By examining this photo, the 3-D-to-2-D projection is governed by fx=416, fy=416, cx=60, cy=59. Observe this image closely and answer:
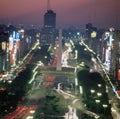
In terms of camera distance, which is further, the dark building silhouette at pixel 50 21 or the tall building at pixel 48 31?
the dark building silhouette at pixel 50 21

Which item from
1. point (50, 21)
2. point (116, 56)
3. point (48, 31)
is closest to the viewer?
point (116, 56)

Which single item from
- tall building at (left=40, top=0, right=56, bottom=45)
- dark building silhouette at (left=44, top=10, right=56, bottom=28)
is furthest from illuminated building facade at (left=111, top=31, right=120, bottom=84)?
dark building silhouette at (left=44, top=10, right=56, bottom=28)

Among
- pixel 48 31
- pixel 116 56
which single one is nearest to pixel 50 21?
pixel 48 31

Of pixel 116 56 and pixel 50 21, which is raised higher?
pixel 50 21

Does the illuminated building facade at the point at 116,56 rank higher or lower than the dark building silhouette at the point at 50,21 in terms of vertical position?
lower

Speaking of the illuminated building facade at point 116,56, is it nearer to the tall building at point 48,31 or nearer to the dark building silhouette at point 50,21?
the tall building at point 48,31

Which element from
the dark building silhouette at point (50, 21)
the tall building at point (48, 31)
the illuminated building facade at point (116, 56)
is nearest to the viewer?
the illuminated building facade at point (116, 56)

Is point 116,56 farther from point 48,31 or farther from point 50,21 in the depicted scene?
point 50,21

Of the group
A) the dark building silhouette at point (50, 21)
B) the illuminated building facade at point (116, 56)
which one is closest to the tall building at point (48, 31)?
the dark building silhouette at point (50, 21)

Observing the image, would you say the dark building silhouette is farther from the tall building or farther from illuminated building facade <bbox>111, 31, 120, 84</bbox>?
illuminated building facade <bbox>111, 31, 120, 84</bbox>
